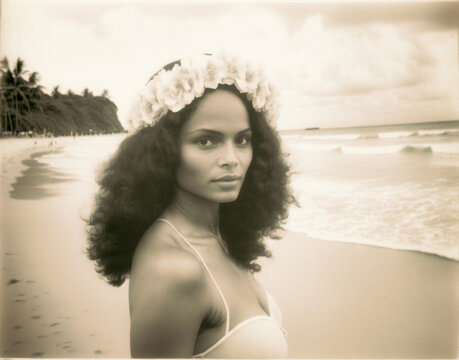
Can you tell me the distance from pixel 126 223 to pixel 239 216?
436mm

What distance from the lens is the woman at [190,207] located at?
120 cm

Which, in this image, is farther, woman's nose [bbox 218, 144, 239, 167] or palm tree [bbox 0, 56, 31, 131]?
palm tree [bbox 0, 56, 31, 131]

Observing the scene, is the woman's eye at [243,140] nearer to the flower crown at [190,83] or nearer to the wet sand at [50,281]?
the flower crown at [190,83]

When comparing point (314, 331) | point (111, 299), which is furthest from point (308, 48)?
point (111, 299)

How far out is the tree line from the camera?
1783 mm

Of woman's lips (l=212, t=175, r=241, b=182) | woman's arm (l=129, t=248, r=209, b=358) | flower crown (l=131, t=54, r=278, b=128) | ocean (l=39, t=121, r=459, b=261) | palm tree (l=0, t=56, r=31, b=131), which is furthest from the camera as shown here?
ocean (l=39, t=121, r=459, b=261)

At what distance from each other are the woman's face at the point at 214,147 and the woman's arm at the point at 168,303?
26cm

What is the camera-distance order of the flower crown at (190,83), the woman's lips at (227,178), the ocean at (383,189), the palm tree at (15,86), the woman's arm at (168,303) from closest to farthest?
the woman's arm at (168,303), the flower crown at (190,83), the woman's lips at (227,178), the palm tree at (15,86), the ocean at (383,189)

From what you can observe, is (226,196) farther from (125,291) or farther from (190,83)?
(125,291)

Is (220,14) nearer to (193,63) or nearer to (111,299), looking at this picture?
(193,63)

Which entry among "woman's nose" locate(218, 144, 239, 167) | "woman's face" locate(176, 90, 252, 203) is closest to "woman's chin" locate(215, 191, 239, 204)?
"woman's face" locate(176, 90, 252, 203)

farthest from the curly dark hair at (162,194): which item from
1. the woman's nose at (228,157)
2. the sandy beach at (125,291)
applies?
the sandy beach at (125,291)

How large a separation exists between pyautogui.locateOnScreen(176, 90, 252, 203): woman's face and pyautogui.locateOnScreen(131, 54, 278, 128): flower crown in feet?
0.15

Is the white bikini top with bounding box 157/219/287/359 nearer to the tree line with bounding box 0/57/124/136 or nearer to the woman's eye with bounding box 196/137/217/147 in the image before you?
the woman's eye with bounding box 196/137/217/147
